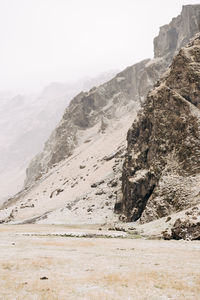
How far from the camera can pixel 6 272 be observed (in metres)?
20.2

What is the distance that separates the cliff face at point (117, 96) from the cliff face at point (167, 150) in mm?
77529

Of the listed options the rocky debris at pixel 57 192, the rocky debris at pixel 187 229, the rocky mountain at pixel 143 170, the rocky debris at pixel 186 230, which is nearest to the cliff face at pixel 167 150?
the rocky mountain at pixel 143 170

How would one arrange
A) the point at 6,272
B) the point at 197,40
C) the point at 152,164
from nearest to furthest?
the point at 6,272
the point at 152,164
the point at 197,40

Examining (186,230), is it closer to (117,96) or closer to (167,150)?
(167,150)

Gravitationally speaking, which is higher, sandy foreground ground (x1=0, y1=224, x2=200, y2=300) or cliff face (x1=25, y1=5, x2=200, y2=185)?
cliff face (x1=25, y1=5, x2=200, y2=185)

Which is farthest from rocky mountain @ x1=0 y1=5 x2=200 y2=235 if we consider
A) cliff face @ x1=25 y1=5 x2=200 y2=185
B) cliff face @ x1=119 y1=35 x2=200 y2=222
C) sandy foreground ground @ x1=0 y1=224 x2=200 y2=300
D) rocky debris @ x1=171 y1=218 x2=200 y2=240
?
cliff face @ x1=25 y1=5 x2=200 y2=185

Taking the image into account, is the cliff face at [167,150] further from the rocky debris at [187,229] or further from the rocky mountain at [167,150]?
the rocky debris at [187,229]

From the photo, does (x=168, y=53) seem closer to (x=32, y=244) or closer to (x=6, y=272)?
(x=32, y=244)

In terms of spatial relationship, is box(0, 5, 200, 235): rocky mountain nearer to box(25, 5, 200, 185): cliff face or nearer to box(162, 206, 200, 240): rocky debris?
box(162, 206, 200, 240): rocky debris

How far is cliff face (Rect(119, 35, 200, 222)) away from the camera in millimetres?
49344

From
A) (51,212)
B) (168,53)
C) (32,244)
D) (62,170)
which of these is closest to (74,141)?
(62,170)

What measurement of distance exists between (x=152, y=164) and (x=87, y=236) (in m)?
21.1

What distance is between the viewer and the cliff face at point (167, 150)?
49.3 metres

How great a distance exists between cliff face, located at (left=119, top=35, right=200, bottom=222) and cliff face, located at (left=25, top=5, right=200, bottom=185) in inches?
3052
